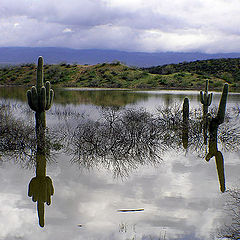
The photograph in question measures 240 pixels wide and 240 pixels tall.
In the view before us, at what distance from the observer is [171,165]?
14.4 metres

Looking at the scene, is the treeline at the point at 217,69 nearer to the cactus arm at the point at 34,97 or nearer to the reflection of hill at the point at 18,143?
the reflection of hill at the point at 18,143

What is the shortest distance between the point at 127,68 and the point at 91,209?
2423 inches

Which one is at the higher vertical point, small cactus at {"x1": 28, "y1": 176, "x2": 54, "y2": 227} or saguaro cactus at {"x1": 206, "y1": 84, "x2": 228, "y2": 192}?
saguaro cactus at {"x1": 206, "y1": 84, "x2": 228, "y2": 192}

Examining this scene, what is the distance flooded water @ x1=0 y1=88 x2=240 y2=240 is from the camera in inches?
340

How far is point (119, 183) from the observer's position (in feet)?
39.2

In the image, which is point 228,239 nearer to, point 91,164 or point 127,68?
point 91,164

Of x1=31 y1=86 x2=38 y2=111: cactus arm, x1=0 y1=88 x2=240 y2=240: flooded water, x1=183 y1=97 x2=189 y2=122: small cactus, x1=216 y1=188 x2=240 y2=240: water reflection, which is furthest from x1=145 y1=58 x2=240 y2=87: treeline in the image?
x1=216 y1=188 x2=240 y2=240: water reflection

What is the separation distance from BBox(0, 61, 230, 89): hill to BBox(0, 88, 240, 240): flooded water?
38947 millimetres

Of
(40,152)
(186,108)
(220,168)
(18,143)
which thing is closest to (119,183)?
(220,168)

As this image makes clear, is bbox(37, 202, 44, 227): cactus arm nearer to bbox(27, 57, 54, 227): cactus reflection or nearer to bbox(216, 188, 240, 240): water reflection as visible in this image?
bbox(27, 57, 54, 227): cactus reflection

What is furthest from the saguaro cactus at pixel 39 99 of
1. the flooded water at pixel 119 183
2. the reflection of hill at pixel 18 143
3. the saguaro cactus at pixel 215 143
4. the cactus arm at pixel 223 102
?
the cactus arm at pixel 223 102

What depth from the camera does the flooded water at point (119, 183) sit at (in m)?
8.63

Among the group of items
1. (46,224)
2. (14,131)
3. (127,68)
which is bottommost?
(46,224)

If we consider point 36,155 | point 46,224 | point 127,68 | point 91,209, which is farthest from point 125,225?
point 127,68
